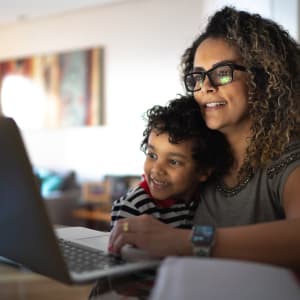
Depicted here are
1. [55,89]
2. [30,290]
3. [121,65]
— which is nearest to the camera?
[30,290]

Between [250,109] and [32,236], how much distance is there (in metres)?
0.64

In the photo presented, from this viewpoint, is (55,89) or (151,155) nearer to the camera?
(151,155)

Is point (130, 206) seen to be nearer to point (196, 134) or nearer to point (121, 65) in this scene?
point (196, 134)

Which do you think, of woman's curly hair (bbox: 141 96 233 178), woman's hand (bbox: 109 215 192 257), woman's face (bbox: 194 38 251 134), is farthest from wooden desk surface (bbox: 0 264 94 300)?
woman's hand (bbox: 109 215 192 257)

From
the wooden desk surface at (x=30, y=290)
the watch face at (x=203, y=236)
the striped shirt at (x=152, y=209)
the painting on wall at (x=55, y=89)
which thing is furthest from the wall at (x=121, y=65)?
the watch face at (x=203, y=236)

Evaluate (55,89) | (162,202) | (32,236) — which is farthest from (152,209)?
(55,89)

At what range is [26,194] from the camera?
70 centimetres

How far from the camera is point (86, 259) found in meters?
0.80

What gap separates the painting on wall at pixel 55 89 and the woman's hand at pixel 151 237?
431cm

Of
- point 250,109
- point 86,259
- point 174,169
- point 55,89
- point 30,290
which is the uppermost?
point 55,89

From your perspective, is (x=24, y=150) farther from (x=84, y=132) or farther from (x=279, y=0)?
(x=84, y=132)

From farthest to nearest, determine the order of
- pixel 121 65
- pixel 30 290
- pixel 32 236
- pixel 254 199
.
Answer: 1. pixel 121 65
2. pixel 30 290
3. pixel 254 199
4. pixel 32 236

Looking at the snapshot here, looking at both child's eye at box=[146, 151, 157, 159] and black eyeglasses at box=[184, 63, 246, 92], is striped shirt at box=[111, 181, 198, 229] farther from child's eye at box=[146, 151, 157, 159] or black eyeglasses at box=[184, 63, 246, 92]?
black eyeglasses at box=[184, 63, 246, 92]

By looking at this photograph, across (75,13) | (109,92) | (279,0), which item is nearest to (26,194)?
(279,0)
